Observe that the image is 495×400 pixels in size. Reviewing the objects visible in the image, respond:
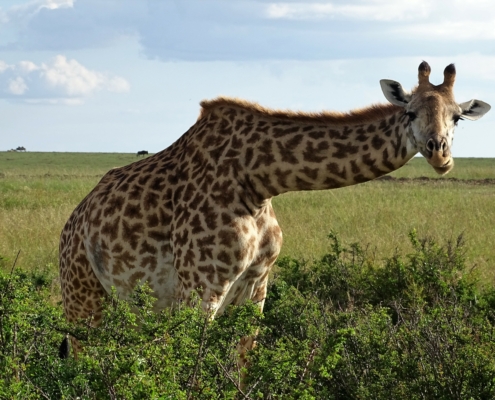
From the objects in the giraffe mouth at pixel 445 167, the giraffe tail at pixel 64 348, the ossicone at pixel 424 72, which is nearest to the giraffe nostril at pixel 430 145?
the giraffe mouth at pixel 445 167

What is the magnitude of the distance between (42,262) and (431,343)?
808 cm

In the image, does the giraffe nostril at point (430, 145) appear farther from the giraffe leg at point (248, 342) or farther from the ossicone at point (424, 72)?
the giraffe leg at point (248, 342)

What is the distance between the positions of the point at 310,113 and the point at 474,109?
108 centimetres

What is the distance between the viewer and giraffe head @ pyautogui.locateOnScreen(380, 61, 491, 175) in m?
4.58

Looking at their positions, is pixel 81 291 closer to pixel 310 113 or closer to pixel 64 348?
pixel 64 348

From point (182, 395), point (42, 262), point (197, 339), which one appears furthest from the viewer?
point (42, 262)

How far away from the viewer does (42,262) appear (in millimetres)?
11859

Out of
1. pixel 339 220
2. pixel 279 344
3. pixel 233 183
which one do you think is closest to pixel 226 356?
pixel 279 344

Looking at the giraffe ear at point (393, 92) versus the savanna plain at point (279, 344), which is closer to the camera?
the savanna plain at point (279, 344)

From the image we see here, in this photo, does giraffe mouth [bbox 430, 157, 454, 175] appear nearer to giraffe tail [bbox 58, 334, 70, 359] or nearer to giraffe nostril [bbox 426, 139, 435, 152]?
giraffe nostril [bbox 426, 139, 435, 152]

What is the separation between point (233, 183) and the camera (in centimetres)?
539

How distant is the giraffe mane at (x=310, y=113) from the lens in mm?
5315

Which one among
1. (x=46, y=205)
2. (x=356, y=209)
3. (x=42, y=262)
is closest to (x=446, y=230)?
(x=356, y=209)

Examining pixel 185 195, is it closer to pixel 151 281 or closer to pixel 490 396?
pixel 151 281
